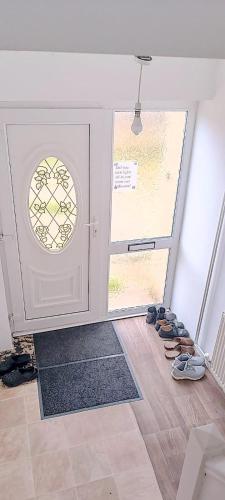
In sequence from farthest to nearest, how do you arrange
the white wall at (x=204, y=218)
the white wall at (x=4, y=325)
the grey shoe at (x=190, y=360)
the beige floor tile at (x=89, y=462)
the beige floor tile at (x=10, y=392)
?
the grey shoe at (x=190, y=360) → the white wall at (x=4, y=325) → the beige floor tile at (x=10, y=392) → the white wall at (x=204, y=218) → the beige floor tile at (x=89, y=462)

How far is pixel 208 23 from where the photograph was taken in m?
0.51

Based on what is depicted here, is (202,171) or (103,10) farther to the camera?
(202,171)

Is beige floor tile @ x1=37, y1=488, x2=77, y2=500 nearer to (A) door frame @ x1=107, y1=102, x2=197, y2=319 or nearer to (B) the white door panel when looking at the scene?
(B) the white door panel

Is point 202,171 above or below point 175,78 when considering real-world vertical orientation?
below

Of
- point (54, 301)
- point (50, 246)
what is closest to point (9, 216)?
point (50, 246)

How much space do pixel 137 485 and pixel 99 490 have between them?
9.2 inches

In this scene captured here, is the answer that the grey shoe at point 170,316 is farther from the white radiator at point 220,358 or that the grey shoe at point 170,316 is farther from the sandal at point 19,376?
the sandal at point 19,376

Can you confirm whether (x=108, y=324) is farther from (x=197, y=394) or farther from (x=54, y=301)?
(x=197, y=394)

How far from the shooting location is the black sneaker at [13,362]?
299 centimetres

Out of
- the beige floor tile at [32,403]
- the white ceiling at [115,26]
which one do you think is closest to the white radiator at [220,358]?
the beige floor tile at [32,403]

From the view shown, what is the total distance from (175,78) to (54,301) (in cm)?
209

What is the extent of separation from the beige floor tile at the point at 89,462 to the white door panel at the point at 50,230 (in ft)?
4.18

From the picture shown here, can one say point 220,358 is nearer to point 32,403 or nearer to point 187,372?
point 187,372

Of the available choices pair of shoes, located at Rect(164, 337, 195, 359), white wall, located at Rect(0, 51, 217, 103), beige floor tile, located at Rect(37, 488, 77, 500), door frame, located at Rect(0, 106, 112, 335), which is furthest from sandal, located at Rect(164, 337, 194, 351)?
white wall, located at Rect(0, 51, 217, 103)
